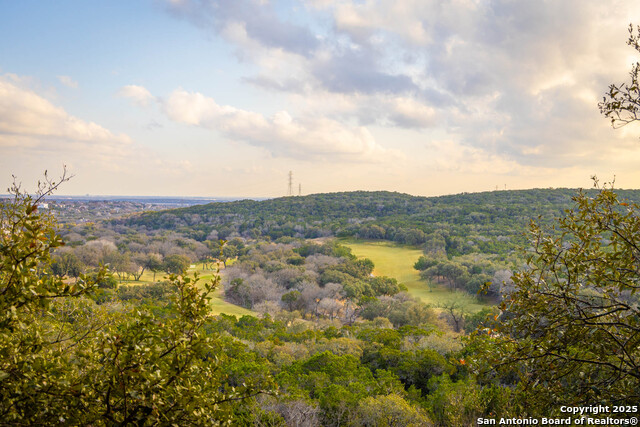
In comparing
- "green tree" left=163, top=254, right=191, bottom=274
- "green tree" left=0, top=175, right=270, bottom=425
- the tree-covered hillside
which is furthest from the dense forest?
the tree-covered hillside

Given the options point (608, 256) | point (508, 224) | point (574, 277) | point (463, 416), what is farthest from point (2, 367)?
point (508, 224)

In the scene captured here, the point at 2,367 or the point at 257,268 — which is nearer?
the point at 2,367

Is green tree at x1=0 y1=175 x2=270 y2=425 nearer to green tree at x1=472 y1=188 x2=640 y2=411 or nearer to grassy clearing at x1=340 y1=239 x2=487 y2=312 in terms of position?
green tree at x1=472 y1=188 x2=640 y2=411

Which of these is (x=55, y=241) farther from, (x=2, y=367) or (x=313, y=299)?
(x=313, y=299)

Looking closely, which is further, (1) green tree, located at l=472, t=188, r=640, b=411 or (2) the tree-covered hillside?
(2) the tree-covered hillside

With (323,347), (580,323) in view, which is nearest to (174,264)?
(323,347)

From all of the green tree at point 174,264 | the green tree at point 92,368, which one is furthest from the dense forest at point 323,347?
the green tree at point 174,264

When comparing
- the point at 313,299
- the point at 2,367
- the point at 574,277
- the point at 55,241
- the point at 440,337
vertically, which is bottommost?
the point at 313,299

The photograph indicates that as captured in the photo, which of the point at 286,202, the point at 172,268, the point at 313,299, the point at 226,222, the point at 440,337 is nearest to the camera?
the point at 440,337
